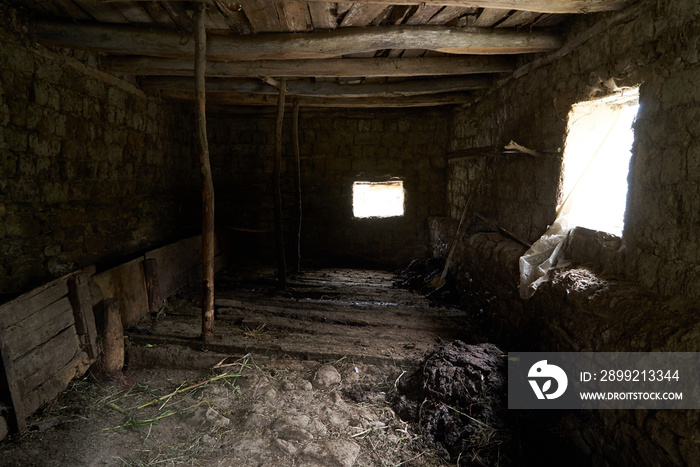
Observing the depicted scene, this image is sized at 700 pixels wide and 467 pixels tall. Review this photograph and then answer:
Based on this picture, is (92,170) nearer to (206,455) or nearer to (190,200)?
(190,200)

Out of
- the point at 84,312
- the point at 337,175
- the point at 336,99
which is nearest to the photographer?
the point at 84,312

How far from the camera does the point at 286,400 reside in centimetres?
272

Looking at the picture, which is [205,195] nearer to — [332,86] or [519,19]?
[332,86]

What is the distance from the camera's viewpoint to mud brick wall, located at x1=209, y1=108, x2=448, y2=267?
687 centimetres

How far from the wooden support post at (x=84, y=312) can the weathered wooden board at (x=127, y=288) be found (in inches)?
6.3

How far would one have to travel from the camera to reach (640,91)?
2344mm

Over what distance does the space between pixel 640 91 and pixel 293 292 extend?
13.2 ft

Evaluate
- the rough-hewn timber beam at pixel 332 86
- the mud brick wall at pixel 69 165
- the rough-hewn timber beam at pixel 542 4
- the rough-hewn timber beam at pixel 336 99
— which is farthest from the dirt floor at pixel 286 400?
the rough-hewn timber beam at pixel 336 99

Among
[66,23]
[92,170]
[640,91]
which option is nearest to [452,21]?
[640,91]

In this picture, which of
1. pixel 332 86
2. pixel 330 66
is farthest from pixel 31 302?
pixel 332 86

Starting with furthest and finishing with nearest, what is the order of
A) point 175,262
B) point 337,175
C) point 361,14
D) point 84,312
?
point 337,175 < point 175,262 < point 361,14 < point 84,312

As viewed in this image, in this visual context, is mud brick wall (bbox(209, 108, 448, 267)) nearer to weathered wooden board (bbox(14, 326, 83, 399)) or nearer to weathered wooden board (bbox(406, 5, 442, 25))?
weathered wooden board (bbox(406, 5, 442, 25))

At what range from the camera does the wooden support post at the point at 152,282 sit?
383 centimetres

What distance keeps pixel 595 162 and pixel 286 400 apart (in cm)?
308
